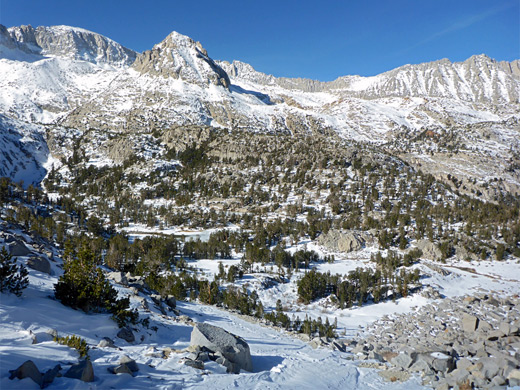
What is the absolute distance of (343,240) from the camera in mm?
47438

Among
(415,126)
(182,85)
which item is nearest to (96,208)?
(182,85)

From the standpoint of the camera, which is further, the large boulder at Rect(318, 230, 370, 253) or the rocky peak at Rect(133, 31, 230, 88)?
the rocky peak at Rect(133, 31, 230, 88)

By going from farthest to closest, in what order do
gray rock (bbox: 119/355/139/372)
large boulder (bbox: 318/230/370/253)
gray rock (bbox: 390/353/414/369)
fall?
large boulder (bbox: 318/230/370/253) < gray rock (bbox: 390/353/414/369) < gray rock (bbox: 119/355/139/372)

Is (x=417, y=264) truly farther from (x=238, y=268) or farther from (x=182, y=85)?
(x=182, y=85)

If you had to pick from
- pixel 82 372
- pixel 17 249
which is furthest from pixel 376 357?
pixel 17 249

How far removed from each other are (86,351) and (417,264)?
3978 cm

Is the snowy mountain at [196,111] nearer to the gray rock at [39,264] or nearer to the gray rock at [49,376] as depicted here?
the gray rock at [39,264]

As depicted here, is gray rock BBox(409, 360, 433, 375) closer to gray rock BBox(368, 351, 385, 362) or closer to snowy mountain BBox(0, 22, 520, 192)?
gray rock BBox(368, 351, 385, 362)

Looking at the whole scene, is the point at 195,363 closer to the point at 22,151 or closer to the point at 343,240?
the point at 343,240

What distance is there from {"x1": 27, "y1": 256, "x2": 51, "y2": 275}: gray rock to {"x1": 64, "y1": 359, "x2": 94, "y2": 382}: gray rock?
446 inches

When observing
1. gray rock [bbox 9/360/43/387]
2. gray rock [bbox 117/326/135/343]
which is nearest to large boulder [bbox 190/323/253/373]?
gray rock [bbox 117/326/135/343]

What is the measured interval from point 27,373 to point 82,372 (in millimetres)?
931

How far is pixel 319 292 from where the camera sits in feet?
108

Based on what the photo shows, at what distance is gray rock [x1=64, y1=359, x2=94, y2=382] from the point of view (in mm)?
5973
